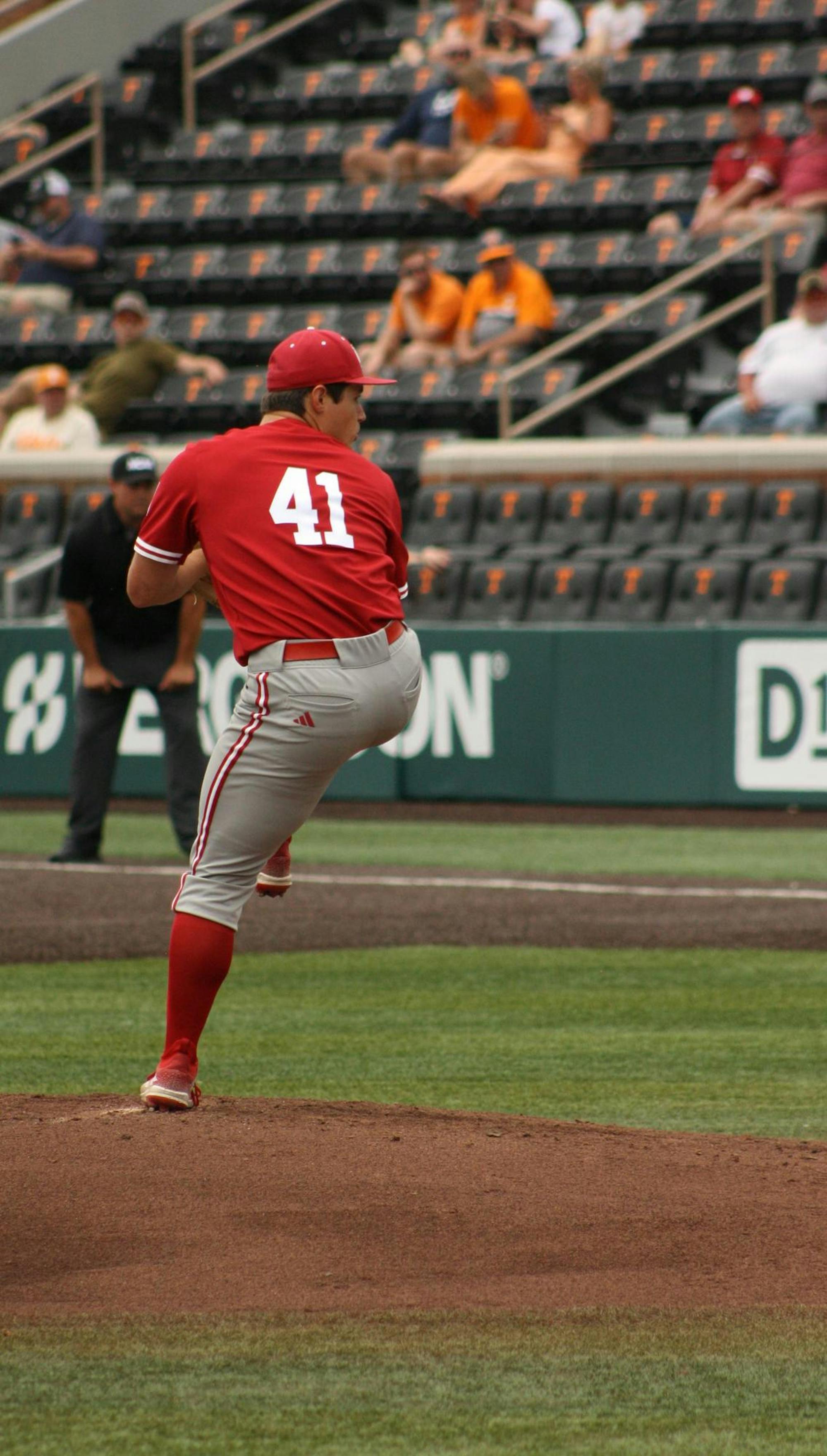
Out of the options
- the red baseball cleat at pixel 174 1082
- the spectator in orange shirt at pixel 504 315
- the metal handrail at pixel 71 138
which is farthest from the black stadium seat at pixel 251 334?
the red baseball cleat at pixel 174 1082

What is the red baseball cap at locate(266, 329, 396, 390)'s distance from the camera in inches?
202

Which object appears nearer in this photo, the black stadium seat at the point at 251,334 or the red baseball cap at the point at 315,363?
the red baseball cap at the point at 315,363

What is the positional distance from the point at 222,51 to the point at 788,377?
1160 cm

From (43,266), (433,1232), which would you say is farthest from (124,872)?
(43,266)

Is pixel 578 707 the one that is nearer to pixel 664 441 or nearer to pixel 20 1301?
pixel 664 441

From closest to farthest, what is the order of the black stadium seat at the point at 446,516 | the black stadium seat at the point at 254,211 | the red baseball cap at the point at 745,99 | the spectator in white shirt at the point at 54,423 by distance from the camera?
the black stadium seat at the point at 446,516, the red baseball cap at the point at 745,99, the spectator in white shirt at the point at 54,423, the black stadium seat at the point at 254,211

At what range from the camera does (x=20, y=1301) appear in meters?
3.96

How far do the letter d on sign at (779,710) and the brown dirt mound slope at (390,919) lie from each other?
317cm

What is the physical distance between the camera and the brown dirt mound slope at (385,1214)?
4023 millimetres

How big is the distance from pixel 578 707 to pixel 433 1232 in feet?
35.4

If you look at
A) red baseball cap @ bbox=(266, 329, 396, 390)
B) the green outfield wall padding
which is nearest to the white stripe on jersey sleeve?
red baseball cap @ bbox=(266, 329, 396, 390)

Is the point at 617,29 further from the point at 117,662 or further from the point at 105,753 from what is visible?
Result: the point at 105,753

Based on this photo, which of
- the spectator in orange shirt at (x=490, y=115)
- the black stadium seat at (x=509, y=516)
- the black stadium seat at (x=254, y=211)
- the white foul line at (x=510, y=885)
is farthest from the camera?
the black stadium seat at (x=254, y=211)

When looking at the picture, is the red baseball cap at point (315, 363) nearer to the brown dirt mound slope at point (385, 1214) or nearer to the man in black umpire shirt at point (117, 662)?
the brown dirt mound slope at point (385, 1214)
